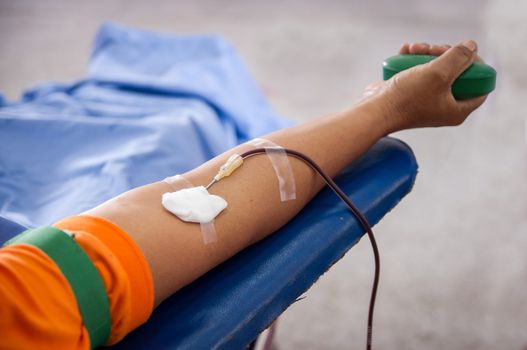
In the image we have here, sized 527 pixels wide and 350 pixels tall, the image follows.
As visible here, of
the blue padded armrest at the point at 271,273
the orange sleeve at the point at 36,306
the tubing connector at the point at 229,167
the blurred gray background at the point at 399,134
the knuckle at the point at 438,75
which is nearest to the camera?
the orange sleeve at the point at 36,306

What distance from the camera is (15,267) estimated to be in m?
0.58

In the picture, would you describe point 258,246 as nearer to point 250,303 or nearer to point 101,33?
point 250,303

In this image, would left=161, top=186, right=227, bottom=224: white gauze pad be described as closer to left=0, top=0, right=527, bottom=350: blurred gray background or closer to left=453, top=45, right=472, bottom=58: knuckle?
left=453, top=45, right=472, bottom=58: knuckle

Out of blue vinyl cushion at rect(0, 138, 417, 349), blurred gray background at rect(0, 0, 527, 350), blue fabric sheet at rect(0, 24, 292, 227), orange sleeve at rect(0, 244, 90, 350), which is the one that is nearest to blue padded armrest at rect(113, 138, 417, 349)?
blue vinyl cushion at rect(0, 138, 417, 349)

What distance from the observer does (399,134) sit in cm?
212

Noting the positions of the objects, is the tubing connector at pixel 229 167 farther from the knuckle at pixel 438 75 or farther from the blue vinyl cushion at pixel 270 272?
the knuckle at pixel 438 75

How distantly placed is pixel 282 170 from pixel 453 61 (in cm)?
33

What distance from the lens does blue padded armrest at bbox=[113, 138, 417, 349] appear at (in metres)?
0.67

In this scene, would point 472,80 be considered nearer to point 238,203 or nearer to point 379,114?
point 379,114

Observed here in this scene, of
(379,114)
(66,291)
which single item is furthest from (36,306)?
(379,114)

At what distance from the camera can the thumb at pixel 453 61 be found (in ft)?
2.96

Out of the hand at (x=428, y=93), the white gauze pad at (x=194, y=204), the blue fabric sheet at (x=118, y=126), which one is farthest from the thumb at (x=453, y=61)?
the blue fabric sheet at (x=118, y=126)

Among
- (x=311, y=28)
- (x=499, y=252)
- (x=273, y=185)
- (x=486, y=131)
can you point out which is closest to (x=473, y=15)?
(x=311, y=28)

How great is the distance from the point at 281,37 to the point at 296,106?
771mm
